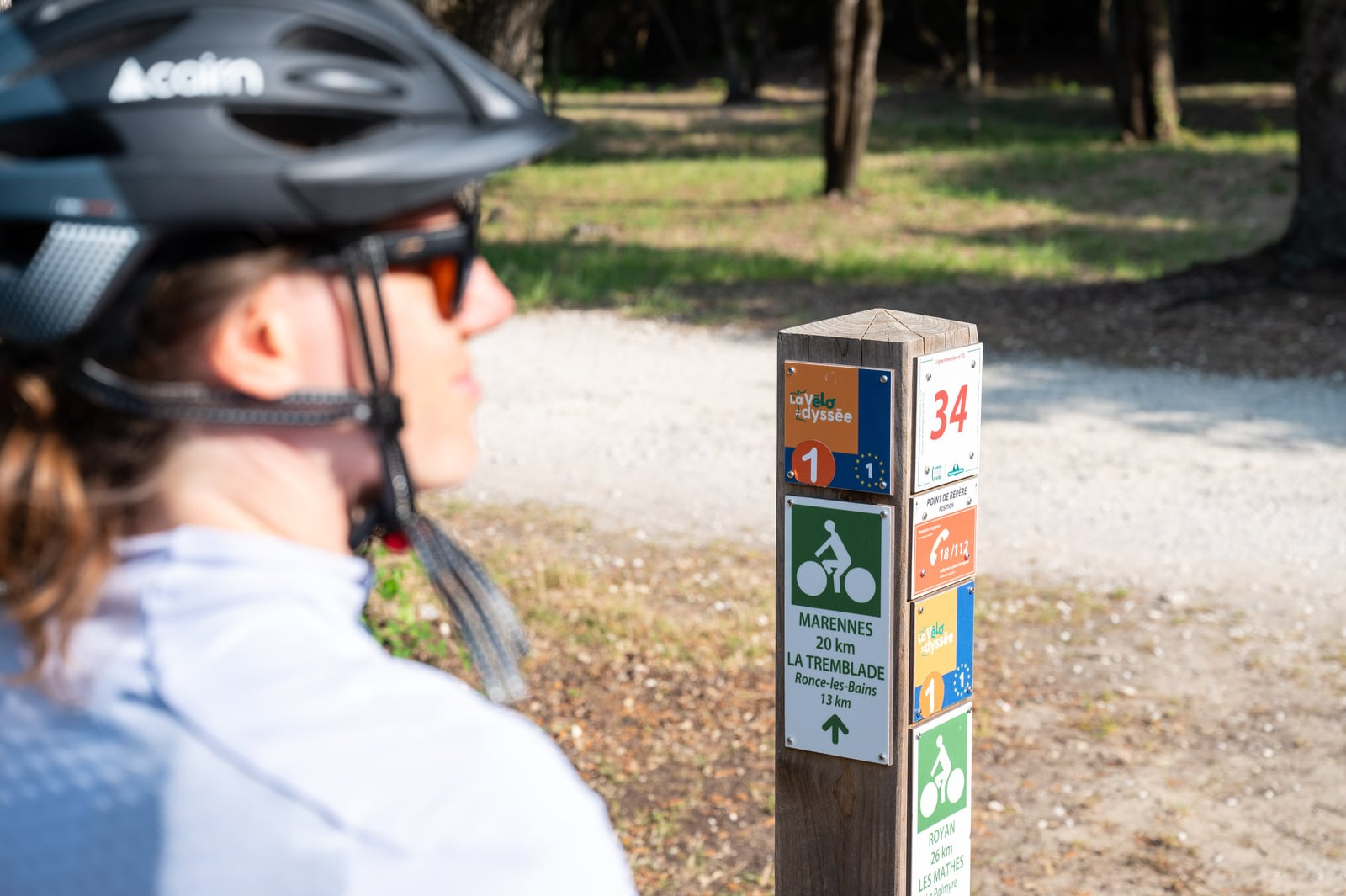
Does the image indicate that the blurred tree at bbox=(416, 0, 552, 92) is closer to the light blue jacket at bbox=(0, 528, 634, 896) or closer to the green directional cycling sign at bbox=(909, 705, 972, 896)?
the green directional cycling sign at bbox=(909, 705, 972, 896)

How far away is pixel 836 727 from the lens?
2730 millimetres

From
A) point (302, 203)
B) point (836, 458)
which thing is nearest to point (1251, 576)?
point (836, 458)

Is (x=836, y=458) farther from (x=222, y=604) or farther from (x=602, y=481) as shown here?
(x=602, y=481)

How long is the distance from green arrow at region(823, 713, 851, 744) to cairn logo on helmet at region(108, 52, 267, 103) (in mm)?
1888

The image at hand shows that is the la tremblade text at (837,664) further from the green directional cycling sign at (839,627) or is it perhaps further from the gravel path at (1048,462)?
the gravel path at (1048,462)

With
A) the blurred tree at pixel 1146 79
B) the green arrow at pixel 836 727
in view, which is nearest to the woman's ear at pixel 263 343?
the green arrow at pixel 836 727

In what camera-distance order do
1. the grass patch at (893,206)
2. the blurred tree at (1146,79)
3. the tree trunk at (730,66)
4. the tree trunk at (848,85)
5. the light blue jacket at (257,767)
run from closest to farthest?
the light blue jacket at (257,767) < the grass patch at (893,206) < the tree trunk at (848,85) < the blurred tree at (1146,79) < the tree trunk at (730,66)

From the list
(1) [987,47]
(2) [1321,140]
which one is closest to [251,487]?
(2) [1321,140]

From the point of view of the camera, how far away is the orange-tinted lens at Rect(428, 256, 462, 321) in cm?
120

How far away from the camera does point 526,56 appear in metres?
5.45

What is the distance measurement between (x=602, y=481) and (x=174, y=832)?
20.9ft

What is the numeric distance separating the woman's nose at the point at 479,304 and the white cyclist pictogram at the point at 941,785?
5.62 feet

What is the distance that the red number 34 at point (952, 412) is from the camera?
8.61 feet

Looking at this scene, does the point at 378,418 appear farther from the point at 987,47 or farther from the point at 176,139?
the point at 987,47
